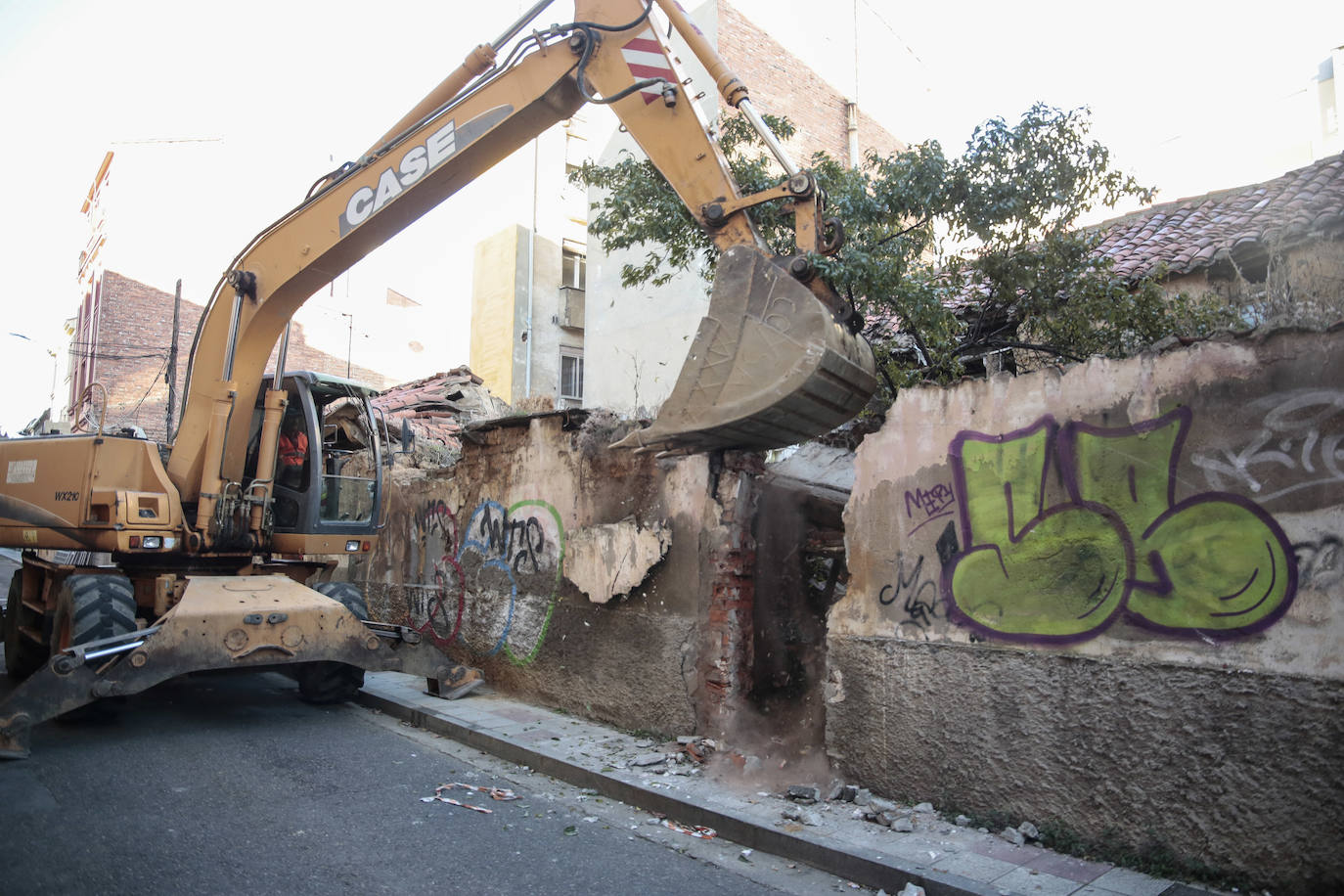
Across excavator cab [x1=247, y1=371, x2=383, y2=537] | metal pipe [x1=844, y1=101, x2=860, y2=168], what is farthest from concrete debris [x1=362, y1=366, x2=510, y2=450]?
metal pipe [x1=844, y1=101, x2=860, y2=168]

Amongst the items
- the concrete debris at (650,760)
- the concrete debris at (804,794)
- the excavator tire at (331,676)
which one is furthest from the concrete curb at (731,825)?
the excavator tire at (331,676)

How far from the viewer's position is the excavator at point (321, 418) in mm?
5008

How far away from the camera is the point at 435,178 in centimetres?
668

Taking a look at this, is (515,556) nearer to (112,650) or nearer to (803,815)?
(112,650)

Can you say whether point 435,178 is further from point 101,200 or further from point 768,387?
point 101,200

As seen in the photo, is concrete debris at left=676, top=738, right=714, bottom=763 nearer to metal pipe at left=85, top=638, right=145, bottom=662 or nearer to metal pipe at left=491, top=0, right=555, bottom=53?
metal pipe at left=85, top=638, right=145, bottom=662

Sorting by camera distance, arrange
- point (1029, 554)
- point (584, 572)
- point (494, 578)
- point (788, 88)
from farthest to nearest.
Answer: point (788, 88) < point (494, 578) < point (584, 572) < point (1029, 554)

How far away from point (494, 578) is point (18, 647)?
4.87m

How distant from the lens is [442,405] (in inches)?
698

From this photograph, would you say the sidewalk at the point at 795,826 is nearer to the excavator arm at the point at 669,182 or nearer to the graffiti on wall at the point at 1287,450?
the graffiti on wall at the point at 1287,450

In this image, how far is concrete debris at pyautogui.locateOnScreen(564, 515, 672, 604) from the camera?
6477 mm

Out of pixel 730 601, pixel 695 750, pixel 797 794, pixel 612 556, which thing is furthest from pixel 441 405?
pixel 797 794

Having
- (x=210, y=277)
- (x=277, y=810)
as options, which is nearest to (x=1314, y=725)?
(x=277, y=810)

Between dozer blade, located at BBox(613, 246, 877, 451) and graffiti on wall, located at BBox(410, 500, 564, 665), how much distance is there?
2617 millimetres
